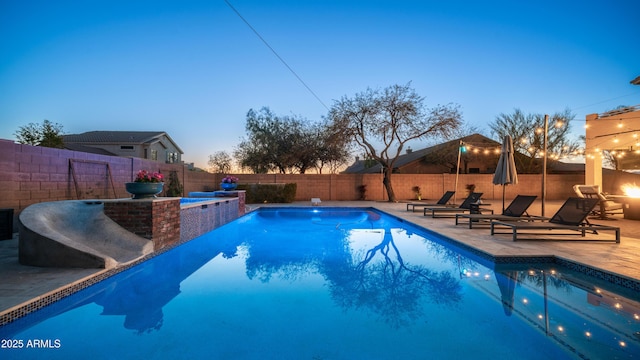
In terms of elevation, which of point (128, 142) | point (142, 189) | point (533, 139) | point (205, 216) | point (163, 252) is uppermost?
point (128, 142)

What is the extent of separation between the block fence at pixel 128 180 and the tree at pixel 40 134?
8096 millimetres

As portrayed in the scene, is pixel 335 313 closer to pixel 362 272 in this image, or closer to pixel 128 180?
pixel 362 272

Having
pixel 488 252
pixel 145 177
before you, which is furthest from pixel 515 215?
pixel 145 177

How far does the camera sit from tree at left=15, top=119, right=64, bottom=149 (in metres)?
16.0

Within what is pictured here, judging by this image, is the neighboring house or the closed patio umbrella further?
the neighboring house

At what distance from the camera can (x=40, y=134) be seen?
16.7 meters

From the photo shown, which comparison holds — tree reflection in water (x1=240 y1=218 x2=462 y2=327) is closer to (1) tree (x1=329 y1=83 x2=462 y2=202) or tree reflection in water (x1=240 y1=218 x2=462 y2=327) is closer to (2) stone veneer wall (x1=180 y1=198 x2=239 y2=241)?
(2) stone veneer wall (x1=180 y1=198 x2=239 y2=241)

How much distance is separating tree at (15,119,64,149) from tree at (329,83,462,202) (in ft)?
48.4

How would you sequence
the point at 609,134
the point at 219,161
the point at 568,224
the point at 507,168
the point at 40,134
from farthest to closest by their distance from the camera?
the point at 219,161 < the point at 40,134 < the point at 609,134 < the point at 507,168 < the point at 568,224

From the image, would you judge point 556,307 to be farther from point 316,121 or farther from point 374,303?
point 316,121

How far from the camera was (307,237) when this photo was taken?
765cm

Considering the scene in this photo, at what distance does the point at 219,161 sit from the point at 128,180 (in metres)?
21.1

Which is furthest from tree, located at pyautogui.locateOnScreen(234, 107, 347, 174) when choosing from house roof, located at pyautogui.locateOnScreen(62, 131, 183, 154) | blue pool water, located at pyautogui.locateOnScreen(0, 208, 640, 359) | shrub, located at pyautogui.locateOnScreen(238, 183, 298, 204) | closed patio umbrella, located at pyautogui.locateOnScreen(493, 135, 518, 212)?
blue pool water, located at pyautogui.locateOnScreen(0, 208, 640, 359)

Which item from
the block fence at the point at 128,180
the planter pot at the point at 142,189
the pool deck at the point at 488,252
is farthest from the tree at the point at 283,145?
the planter pot at the point at 142,189
